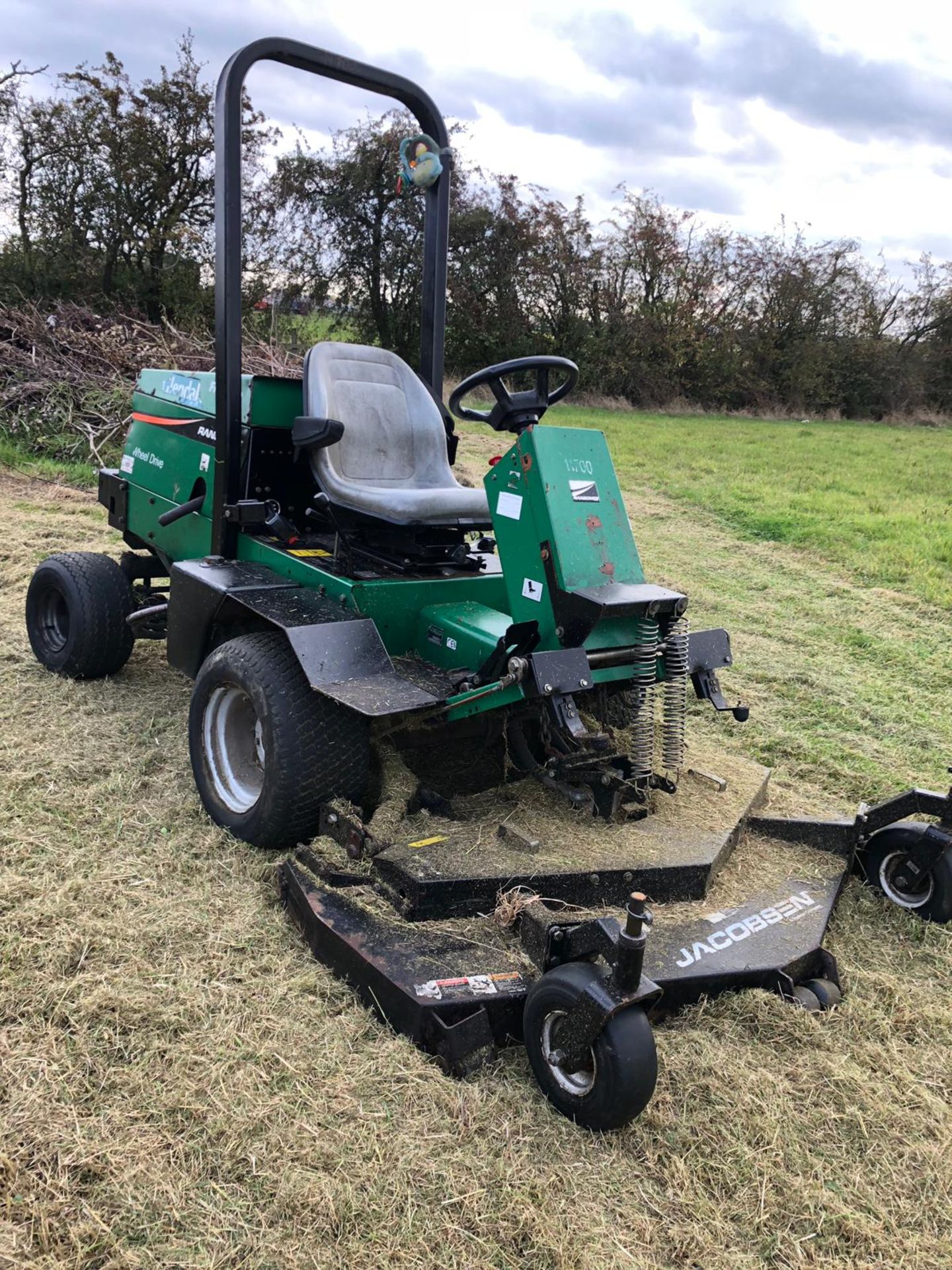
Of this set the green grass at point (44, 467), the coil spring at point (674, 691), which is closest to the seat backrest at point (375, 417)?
the coil spring at point (674, 691)

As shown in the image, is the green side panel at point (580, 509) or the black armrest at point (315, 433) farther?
the black armrest at point (315, 433)

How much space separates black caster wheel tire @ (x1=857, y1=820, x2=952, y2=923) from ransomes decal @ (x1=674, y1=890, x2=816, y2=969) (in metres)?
0.33

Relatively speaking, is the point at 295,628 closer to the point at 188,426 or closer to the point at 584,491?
the point at 584,491

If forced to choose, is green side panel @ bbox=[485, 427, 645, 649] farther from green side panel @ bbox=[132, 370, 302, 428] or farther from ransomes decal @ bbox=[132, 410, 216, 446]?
ransomes decal @ bbox=[132, 410, 216, 446]

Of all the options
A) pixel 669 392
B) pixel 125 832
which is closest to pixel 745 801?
pixel 125 832

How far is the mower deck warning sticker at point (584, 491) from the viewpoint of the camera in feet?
9.78

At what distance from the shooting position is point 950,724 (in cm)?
473

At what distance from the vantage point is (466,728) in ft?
10.4

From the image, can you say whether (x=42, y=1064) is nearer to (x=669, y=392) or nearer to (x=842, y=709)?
(x=842, y=709)

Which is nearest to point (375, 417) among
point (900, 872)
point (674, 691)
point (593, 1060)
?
point (674, 691)

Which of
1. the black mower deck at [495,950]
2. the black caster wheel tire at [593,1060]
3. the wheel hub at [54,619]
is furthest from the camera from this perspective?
the wheel hub at [54,619]

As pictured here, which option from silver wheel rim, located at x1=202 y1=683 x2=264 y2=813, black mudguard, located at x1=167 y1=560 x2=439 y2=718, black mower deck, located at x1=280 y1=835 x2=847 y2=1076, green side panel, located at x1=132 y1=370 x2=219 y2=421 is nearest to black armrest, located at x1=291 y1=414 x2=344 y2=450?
green side panel, located at x1=132 y1=370 x2=219 y2=421

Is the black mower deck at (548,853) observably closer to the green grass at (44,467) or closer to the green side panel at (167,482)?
the green side panel at (167,482)

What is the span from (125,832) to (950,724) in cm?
376
